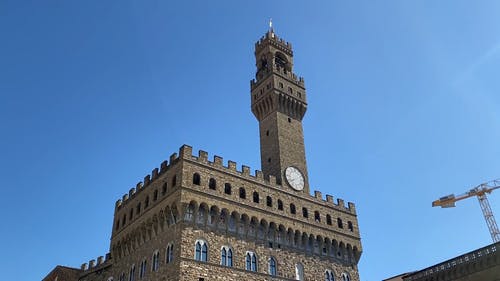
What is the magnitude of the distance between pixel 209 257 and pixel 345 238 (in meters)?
16.2

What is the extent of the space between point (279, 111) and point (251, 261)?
16660 mm

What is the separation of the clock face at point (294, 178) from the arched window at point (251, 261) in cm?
880

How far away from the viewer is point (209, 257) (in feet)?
107

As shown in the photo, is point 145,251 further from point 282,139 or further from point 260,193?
point 282,139

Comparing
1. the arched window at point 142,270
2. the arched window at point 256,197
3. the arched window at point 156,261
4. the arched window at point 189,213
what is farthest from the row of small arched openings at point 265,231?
the arched window at point 142,270

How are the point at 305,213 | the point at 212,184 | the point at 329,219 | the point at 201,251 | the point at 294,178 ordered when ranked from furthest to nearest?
the point at 329,219
the point at 294,178
the point at 305,213
the point at 212,184
the point at 201,251

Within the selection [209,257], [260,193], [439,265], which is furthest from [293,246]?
[439,265]

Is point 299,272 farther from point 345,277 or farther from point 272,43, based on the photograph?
point 272,43

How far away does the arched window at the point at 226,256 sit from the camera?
1312 inches

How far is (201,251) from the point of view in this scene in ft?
107

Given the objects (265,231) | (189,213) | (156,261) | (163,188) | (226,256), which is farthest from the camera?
(265,231)

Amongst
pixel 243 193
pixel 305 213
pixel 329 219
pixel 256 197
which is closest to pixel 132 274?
pixel 243 193

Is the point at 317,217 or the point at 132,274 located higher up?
the point at 317,217

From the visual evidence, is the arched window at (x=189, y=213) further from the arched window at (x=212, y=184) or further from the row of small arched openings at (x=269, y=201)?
the arched window at (x=212, y=184)
